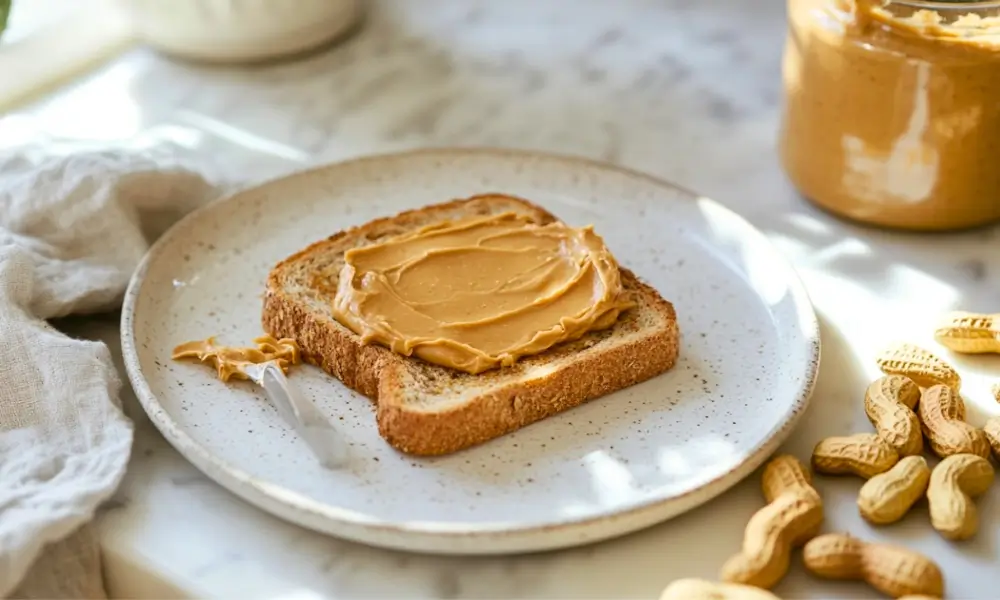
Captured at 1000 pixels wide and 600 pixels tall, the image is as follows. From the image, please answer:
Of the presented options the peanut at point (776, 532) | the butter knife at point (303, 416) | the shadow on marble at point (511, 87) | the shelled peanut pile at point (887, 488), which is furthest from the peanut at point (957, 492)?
the shadow on marble at point (511, 87)

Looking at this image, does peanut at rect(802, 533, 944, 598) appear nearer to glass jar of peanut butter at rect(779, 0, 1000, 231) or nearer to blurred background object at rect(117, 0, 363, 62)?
glass jar of peanut butter at rect(779, 0, 1000, 231)

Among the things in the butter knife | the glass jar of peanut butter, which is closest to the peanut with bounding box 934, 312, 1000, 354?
the glass jar of peanut butter

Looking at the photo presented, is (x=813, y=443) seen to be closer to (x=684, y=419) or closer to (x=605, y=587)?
(x=684, y=419)

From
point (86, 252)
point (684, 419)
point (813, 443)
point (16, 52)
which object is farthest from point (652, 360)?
point (16, 52)

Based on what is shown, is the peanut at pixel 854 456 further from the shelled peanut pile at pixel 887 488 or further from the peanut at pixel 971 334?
the peanut at pixel 971 334

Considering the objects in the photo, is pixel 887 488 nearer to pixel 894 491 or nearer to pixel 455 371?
pixel 894 491

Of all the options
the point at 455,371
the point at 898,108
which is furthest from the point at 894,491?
the point at 898,108

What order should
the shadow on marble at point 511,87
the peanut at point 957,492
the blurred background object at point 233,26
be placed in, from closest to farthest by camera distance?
the peanut at point 957,492
the shadow on marble at point 511,87
the blurred background object at point 233,26
